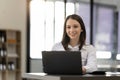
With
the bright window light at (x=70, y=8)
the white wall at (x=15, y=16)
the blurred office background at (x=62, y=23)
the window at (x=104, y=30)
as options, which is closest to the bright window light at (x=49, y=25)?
the blurred office background at (x=62, y=23)

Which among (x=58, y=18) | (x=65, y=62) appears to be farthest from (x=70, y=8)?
(x=65, y=62)

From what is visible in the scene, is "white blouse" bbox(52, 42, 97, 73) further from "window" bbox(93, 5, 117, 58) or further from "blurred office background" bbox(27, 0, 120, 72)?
"window" bbox(93, 5, 117, 58)

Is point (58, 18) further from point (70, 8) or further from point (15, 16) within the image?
point (15, 16)

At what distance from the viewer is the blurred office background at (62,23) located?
7449 mm

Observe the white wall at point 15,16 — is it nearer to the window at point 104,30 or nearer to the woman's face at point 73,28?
the window at point 104,30

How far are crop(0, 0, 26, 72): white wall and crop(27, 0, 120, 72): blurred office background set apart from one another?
5.4 inches

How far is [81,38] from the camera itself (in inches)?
103

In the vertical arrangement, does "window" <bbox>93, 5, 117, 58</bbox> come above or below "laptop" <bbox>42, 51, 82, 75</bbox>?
above

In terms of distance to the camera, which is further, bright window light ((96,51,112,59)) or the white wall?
bright window light ((96,51,112,59))

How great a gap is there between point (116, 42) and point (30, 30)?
2274 mm

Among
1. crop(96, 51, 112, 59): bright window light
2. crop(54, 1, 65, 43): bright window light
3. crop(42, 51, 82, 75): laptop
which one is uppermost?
crop(54, 1, 65, 43): bright window light

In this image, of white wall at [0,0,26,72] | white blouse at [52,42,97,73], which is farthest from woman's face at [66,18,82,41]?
white wall at [0,0,26,72]

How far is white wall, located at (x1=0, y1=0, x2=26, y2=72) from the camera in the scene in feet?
23.1

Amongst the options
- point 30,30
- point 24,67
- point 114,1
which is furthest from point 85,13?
point 24,67
